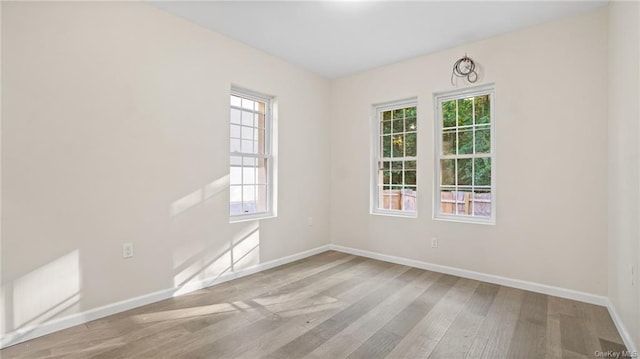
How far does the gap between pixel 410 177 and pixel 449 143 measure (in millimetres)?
683

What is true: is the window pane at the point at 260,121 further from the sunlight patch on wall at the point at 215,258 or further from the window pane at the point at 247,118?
the sunlight patch on wall at the point at 215,258

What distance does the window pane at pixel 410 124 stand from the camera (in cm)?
422

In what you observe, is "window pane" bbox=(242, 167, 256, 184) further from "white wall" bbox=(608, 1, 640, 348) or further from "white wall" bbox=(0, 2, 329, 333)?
"white wall" bbox=(608, 1, 640, 348)

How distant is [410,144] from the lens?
14.0 feet

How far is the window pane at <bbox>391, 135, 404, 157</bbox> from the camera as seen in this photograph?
14.3 ft

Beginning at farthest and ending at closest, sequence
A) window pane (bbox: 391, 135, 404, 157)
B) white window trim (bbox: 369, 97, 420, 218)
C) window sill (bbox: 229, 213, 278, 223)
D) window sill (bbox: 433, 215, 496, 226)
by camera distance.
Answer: white window trim (bbox: 369, 97, 420, 218)
window pane (bbox: 391, 135, 404, 157)
window sill (bbox: 229, 213, 278, 223)
window sill (bbox: 433, 215, 496, 226)

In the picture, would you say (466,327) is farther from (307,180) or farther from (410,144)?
(307,180)

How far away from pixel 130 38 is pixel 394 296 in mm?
3483

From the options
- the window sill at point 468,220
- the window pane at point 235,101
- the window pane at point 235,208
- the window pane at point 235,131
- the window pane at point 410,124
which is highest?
the window pane at point 235,101

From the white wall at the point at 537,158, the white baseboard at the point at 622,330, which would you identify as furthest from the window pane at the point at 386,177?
the white baseboard at the point at 622,330

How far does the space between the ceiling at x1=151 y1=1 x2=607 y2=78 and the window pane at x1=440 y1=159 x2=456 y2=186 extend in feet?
4.71

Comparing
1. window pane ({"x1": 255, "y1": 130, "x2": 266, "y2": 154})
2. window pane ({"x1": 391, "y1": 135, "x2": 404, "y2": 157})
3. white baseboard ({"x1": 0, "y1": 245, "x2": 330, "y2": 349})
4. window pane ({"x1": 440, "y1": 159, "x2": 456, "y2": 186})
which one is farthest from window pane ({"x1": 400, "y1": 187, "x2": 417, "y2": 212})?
white baseboard ({"x1": 0, "y1": 245, "x2": 330, "y2": 349})

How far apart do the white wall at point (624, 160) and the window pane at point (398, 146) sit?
2164 mm

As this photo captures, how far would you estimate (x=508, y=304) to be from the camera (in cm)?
284
